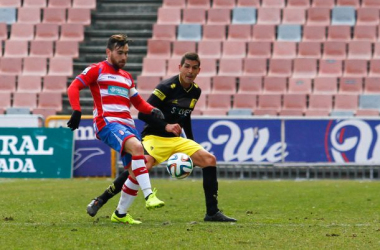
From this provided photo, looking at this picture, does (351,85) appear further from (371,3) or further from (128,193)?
(128,193)

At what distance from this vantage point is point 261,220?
932 cm

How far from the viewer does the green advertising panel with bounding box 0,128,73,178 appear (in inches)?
708

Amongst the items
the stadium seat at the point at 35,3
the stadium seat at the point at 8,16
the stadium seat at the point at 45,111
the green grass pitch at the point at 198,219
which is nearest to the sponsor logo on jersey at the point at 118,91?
the green grass pitch at the point at 198,219

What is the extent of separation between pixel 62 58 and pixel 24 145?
5.66 meters

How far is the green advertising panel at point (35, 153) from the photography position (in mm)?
17984

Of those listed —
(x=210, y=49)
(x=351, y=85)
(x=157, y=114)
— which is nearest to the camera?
(x=157, y=114)

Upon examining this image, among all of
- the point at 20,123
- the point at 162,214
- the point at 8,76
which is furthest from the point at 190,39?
the point at 162,214

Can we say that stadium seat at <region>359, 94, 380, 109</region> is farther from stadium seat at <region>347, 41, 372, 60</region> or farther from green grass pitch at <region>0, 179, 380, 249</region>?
green grass pitch at <region>0, 179, 380, 249</region>

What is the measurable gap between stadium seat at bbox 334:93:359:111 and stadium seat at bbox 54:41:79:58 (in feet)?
24.1

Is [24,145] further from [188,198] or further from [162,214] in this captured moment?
[162,214]

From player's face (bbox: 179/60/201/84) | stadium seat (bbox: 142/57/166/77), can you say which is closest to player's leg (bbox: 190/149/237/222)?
player's face (bbox: 179/60/201/84)

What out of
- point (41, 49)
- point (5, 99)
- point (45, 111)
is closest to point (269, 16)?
point (41, 49)

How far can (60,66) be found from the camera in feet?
76.2

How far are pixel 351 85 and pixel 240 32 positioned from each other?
360 centimetres
